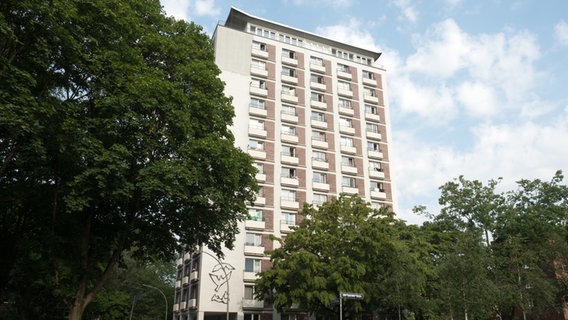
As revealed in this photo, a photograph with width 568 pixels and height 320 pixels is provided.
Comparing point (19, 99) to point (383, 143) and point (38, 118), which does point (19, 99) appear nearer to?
point (38, 118)

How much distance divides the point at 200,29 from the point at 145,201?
32.3ft

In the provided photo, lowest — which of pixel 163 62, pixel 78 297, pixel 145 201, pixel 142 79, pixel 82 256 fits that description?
pixel 78 297

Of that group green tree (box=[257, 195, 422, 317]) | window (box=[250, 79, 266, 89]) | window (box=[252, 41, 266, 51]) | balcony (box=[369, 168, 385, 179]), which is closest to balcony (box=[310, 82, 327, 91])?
window (box=[250, 79, 266, 89])

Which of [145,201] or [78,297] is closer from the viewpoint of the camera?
[78,297]

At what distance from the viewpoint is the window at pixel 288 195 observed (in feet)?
150

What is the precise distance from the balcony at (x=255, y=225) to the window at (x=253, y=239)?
0.65m

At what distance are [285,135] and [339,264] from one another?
20.5m

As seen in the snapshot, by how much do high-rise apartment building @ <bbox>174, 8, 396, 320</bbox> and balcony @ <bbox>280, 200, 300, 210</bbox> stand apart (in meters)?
0.12

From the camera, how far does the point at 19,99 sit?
42.2ft

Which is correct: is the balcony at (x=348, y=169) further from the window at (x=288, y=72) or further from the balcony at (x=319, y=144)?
the window at (x=288, y=72)

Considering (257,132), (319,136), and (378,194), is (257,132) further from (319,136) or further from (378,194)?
(378,194)

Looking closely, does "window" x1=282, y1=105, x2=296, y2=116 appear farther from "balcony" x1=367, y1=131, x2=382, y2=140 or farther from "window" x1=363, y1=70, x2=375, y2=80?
"window" x1=363, y1=70, x2=375, y2=80

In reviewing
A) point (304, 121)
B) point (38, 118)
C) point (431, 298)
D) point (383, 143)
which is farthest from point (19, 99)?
point (383, 143)

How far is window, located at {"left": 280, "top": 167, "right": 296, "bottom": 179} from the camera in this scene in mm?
46850
